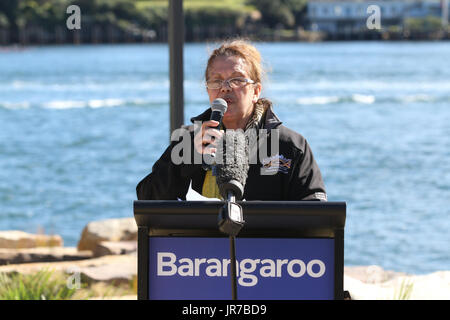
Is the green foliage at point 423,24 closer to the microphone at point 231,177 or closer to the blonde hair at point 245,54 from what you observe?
the blonde hair at point 245,54

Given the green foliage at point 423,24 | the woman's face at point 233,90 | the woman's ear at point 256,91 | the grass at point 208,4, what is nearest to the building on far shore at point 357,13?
the green foliage at point 423,24

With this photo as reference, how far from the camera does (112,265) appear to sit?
8258 mm

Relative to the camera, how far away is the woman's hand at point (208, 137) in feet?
7.96

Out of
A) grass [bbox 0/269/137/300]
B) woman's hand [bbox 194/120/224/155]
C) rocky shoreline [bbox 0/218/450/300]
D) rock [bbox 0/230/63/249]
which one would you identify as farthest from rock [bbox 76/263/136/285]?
woman's hand [bbox 194/120/224/155]

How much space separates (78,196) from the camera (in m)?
24.0

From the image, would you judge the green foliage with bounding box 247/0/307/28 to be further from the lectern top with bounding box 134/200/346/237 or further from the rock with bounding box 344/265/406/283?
the lectern top with bounding box 134/200/346/237

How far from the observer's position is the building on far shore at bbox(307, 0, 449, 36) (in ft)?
404

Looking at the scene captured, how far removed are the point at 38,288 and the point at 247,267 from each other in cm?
466

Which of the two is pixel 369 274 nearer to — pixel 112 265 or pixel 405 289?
pixel 405 289

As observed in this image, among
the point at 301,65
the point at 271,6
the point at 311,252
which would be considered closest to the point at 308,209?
the point at 311,252

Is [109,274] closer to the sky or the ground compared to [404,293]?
closer to the ground

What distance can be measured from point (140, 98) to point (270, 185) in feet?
153

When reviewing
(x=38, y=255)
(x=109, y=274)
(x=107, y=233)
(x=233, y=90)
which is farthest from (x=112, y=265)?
(x=233, y=90)

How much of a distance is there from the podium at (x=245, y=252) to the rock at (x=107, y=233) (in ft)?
27.3
